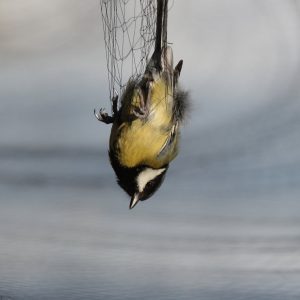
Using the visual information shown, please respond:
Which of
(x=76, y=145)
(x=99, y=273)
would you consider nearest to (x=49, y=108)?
(x=76, y=145)

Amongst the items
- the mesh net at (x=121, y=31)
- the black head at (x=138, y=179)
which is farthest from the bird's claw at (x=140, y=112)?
the mesh net at (x=121, y=31)

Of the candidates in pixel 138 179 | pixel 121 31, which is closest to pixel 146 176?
pixel 138 179

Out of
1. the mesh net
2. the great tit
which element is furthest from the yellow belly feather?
the mesh net

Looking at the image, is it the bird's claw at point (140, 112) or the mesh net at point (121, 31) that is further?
the mesh net at point (121, 31)

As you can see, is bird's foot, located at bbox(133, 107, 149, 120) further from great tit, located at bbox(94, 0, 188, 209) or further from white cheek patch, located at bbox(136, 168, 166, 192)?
white cheek patch, located at bbox(136, 168, 166, 192)

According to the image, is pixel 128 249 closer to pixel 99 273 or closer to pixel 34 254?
pixel 99 273

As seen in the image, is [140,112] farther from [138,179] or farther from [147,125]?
[138,179]

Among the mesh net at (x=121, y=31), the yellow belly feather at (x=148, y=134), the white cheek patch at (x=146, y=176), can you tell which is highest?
the mesh net at (x=121, y=31)

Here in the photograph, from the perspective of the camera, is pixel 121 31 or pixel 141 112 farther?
pixel 121 31

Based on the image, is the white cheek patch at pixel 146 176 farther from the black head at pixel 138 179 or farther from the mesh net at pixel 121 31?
the mesh net at pixel 121 31
